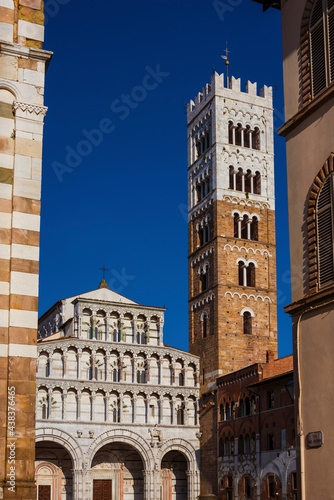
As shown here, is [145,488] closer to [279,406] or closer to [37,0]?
[279,406]

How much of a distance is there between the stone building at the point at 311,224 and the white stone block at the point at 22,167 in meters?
5.62

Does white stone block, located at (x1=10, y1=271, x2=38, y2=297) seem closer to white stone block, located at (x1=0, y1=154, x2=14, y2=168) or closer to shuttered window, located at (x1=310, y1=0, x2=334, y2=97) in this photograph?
white stone block, located at (x1=0, y1=154, x2=14, y2=168)

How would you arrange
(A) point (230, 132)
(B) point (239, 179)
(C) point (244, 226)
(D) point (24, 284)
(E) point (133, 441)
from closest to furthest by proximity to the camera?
(D) point (24, 284), (E) point (133, 441), (C) point (244, 226), (B) point (239, 179), (A) point (230, 132)

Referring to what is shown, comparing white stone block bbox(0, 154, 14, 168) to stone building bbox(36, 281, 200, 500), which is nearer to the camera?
white stone block bbox(0, 154, 14, 168)

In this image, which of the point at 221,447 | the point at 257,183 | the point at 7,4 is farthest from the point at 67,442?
the point at 7,4

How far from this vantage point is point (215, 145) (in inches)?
2002

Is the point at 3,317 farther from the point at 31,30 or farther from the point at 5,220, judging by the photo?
the point at 31,30

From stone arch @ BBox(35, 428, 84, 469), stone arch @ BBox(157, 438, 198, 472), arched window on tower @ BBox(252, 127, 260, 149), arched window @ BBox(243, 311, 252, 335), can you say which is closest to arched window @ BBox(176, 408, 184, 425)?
stone arch @ BBox(157, 438, 198, 472)

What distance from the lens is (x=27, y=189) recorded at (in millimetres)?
12297

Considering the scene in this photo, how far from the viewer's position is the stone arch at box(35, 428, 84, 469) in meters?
43.4

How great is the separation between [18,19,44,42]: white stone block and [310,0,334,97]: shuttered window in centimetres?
561

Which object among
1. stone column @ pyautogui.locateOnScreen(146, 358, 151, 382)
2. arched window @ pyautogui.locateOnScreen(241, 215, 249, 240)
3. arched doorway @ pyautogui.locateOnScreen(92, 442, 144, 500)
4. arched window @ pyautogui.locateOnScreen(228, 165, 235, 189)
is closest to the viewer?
arched doorway @ pyautogui.locateOnScreen(92, 442, 144, 500)

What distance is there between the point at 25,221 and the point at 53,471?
35.3m

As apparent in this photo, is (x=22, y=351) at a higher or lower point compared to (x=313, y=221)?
lower
